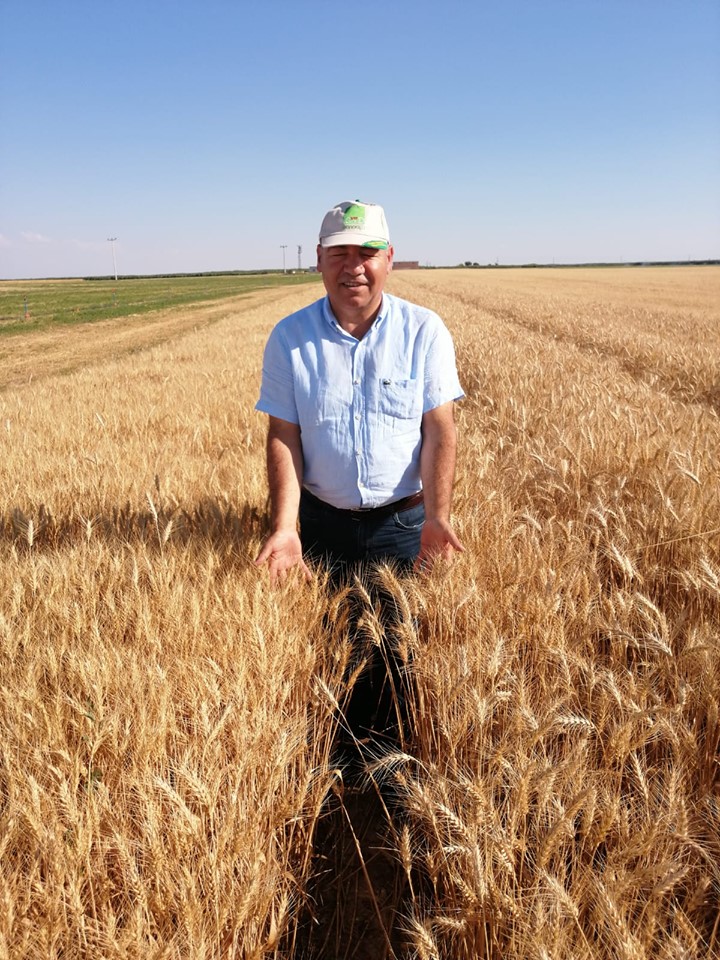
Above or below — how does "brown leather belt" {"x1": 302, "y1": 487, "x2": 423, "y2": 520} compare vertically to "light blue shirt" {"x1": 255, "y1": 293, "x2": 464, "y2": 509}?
below

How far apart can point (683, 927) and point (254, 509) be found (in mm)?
2160

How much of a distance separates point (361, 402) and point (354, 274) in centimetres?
42

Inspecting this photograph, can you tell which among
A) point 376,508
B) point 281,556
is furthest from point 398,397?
point 281,556

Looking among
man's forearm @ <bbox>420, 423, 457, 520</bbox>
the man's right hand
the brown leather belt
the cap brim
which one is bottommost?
the man's right hand

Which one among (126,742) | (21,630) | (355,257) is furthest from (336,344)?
(126,742)

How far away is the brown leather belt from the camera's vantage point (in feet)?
7.55

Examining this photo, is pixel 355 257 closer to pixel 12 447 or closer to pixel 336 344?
pixel 336 344

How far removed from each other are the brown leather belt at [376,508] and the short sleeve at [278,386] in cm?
34

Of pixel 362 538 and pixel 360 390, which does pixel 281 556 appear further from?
pixel 360 390

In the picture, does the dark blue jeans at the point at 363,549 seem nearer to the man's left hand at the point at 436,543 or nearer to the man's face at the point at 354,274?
the man's left hand at the point at 436,543

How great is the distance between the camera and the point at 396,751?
1.26m

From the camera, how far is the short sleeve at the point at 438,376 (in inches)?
86.7

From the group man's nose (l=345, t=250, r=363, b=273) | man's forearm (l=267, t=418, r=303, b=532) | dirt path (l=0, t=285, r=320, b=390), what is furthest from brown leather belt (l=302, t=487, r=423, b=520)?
dirt path (l=0, t=285, r=320, b=390)

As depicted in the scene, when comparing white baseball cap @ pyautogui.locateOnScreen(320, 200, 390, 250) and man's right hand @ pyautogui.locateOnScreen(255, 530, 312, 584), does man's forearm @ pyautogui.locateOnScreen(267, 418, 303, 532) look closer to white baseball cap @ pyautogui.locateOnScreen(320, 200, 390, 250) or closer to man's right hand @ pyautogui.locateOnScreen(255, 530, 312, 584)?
man's right hand @ pyautogui.locateOnScreen(255, 530, 312, 584)
